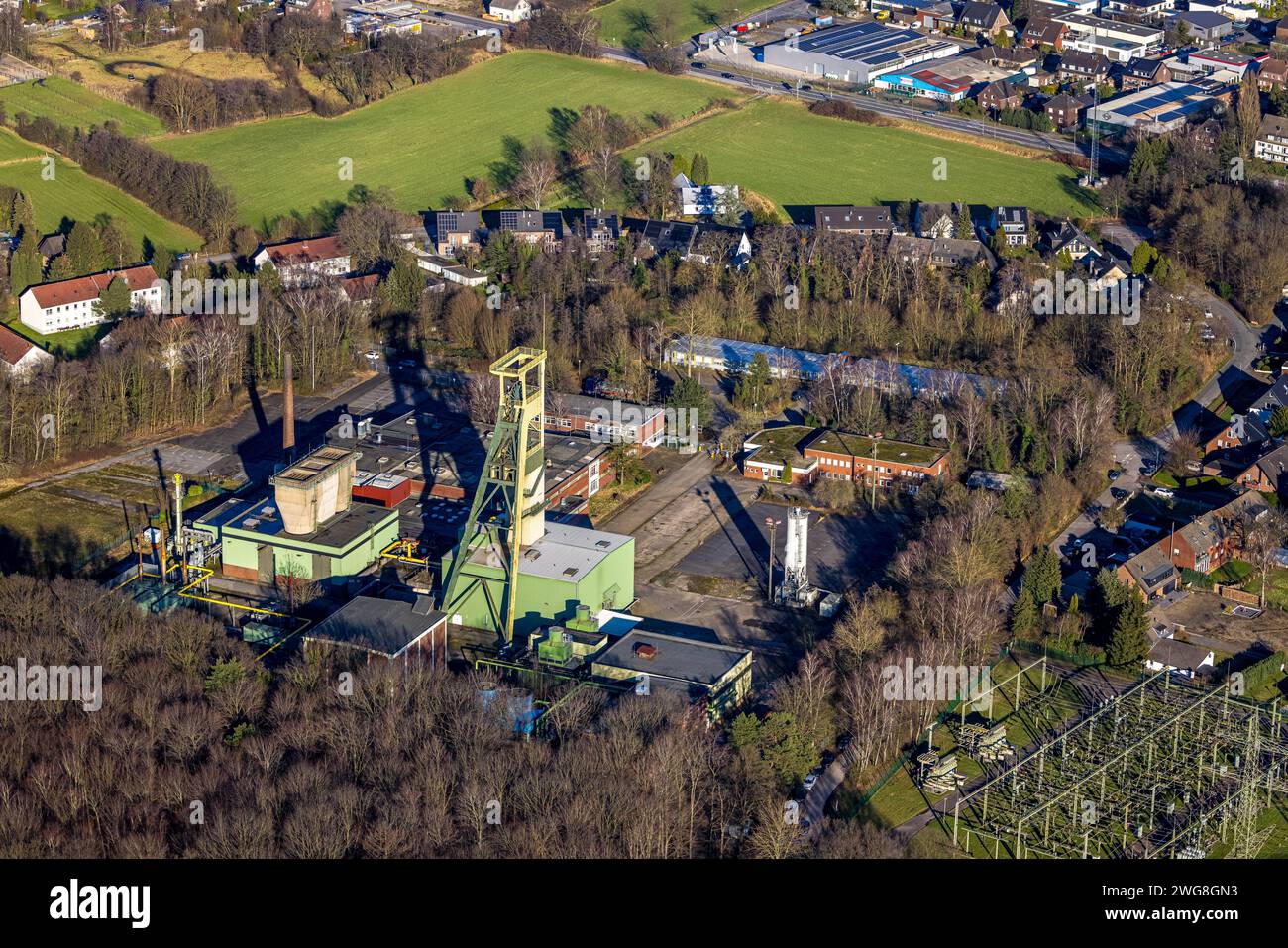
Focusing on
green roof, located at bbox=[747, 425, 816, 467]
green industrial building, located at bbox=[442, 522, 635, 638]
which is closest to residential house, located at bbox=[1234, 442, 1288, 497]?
green roof, located at bbox=[747, 425, 816, 467]

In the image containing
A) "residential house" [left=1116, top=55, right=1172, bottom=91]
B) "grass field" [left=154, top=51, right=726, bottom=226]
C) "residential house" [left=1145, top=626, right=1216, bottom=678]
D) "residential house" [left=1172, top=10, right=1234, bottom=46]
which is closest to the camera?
"residential house" [left=1145, top=626, right=1216, bottom=678]

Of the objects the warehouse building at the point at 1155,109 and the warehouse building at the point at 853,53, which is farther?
the warehouse building at the point at 853,53

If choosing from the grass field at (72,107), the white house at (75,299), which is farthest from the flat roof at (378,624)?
the grass field at (72,107)

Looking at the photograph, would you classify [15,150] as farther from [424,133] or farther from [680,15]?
[680,15]

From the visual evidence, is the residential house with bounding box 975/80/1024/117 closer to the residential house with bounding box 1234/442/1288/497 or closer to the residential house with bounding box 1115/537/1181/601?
the residential house with bounding box 1234/442/1288/497

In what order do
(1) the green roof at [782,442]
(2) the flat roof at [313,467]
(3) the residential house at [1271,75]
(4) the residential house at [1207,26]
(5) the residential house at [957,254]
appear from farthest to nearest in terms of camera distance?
1. (4) the residential house at [1207,26]
2. (3) the residential house at [1271,75]
3. (5) the residential house at [957,254]
4. (1) the green roof at [782,442]
5. (2) the flat roof at [313,467]

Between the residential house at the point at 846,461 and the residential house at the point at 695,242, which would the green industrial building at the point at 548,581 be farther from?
the residential house at the point at 695,242
